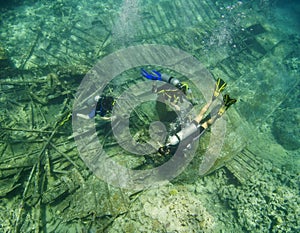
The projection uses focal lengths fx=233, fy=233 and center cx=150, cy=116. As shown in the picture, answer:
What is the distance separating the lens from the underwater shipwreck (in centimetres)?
589

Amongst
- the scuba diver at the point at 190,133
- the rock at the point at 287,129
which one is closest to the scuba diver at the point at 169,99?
the scuba diver at the point at 190,133

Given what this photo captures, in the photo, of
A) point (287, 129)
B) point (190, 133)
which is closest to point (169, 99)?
point (190, 133)

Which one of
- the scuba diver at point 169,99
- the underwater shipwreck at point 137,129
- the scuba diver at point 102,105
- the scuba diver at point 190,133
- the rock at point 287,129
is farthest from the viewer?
the rock at point 287,129

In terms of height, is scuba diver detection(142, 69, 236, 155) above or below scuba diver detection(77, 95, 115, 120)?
below

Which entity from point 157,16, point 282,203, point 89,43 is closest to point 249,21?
point 157,16

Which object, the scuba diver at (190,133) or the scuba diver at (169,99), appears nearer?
the scuba diver at (190,133)

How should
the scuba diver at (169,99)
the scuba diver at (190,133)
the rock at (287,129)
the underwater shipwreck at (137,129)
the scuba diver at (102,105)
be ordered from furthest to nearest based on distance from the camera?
the rock at (287,129)
the scuba diver at (169,99)
the scuba diver at (102,105)
the scuba diver at (190,133)
the underwater shipwreck at (137,129)

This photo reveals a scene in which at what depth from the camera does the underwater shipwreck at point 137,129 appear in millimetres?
5895

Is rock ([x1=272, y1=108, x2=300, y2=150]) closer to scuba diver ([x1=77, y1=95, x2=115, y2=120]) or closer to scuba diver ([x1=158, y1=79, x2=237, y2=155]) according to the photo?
scuba diver ([x1=158, y1=79, x2=237, y2=155])

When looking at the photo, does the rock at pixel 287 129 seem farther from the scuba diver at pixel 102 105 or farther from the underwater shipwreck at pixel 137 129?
the scuba diver at pixel 102 105

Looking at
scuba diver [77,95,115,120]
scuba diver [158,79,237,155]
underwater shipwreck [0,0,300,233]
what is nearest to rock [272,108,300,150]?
underwater shipwreck [0,0,300,233]

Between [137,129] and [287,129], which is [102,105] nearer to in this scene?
[137,129]

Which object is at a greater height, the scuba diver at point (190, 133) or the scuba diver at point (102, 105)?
the scuba diver at point (102, 105)

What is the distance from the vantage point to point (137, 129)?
7.39 meters
